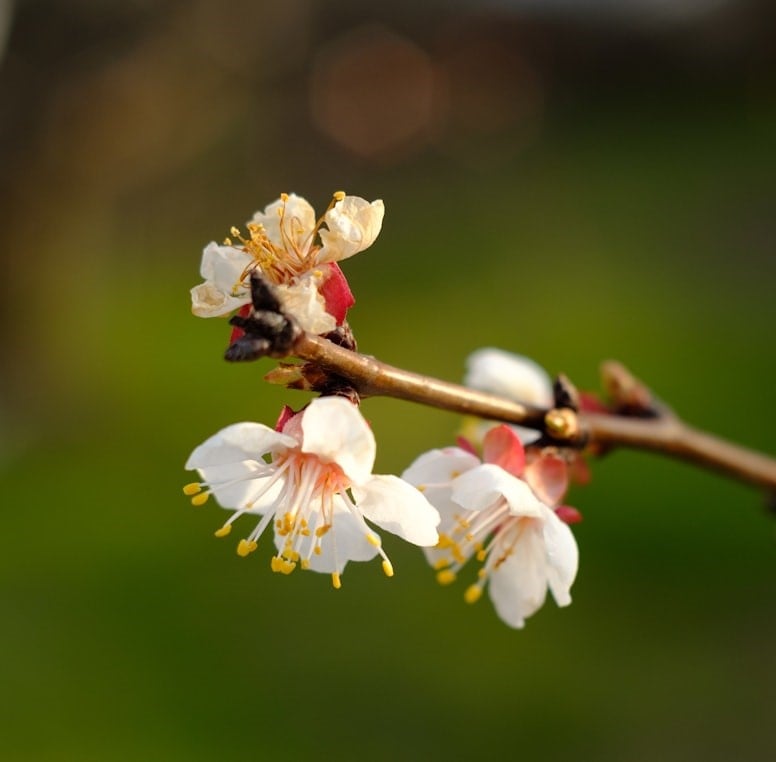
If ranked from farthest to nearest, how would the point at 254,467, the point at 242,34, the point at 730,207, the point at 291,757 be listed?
1. the point at 730,207
2. the point at 242,34
3. the point at 291,757
4. the point at 254,467

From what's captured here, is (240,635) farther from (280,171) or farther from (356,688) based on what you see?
(280,171)

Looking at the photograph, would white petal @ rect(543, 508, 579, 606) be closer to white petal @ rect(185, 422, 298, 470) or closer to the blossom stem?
the blossom stem

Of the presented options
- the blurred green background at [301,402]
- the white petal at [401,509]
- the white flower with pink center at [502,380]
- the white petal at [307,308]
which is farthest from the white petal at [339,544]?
the blurred green background at [301,402]

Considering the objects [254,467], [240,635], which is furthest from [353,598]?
[254,467]

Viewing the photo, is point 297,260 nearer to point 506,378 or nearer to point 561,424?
point 561,424

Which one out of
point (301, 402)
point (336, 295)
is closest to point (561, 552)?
point (336, 295)

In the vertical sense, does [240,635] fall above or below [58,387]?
below
